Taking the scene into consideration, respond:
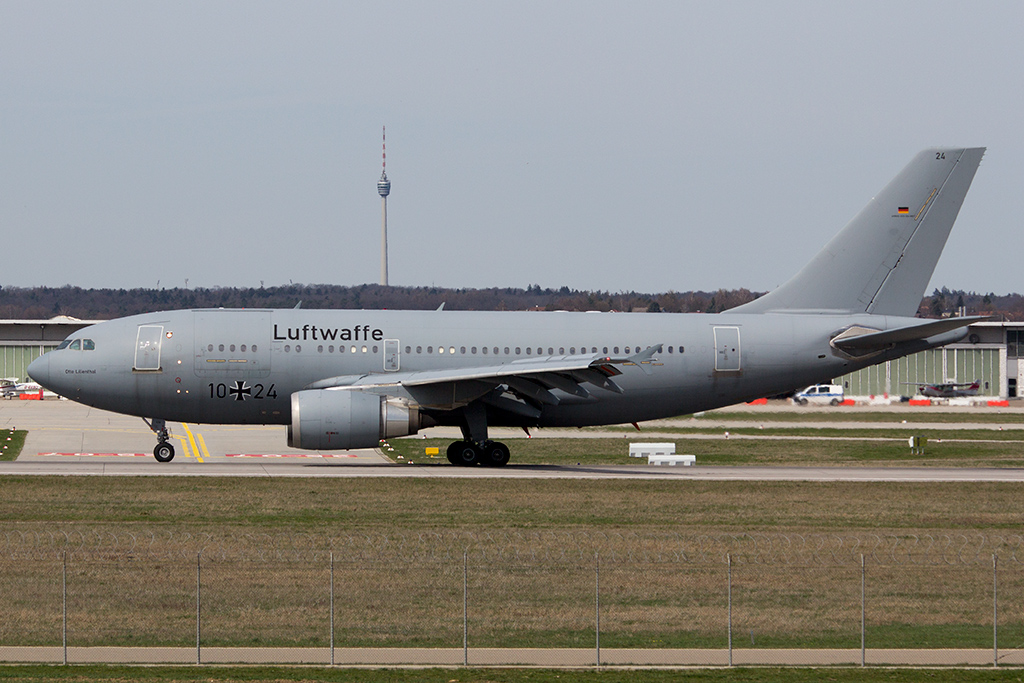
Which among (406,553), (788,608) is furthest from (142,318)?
(788,608)

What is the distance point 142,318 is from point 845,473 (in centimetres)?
2441

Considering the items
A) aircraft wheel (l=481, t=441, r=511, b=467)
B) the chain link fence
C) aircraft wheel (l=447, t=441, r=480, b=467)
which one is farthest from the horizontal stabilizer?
the chain link fence

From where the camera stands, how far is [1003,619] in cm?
2036

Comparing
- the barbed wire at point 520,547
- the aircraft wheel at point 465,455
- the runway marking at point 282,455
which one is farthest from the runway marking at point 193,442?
the barbed wire at point 520,547

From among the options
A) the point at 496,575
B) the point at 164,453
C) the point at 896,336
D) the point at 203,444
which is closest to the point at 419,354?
the point at 164,453

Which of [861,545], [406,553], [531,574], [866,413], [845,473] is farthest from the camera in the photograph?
[866,413]

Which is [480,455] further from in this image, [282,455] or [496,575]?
[496,575]

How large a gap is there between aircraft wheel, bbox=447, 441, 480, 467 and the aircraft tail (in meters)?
13.1

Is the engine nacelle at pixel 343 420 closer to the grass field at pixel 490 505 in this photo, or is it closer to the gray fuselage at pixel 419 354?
the gray fuselage at pixel 419 354

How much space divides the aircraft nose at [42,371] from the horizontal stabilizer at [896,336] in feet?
87.4

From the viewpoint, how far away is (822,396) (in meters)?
112

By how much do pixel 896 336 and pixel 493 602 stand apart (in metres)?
26.6

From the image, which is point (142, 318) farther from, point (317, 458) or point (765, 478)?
point (765, 478)

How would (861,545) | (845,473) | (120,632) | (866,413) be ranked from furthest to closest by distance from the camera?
1. (866,413)
2. (845,473)
3. (861,545)
4. (120,632)
